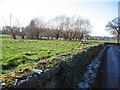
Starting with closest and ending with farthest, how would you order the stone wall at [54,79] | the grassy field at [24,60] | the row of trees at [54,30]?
the stone wall at [54,79] < the grassy field at [24,60] < the row of trees at [54,30]

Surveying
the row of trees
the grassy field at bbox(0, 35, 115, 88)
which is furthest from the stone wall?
the row of trees

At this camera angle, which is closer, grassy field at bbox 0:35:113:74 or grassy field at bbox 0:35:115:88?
grassy field at bbox 0:35:115:88

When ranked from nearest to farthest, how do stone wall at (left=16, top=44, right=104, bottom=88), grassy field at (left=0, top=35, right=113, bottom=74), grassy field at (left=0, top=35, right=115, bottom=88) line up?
stone wall at (left=16, top=44, right=104, bottom=88), grassy field at (left=0, top=35, right=115, bottom=88), grassy field at (left=0, top=35, right=113, bottom=74)

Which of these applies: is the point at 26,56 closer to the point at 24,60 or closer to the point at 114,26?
the point at 24,60

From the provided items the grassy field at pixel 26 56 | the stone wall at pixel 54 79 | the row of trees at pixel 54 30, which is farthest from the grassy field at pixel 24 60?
the row of trees at pixel 54 30

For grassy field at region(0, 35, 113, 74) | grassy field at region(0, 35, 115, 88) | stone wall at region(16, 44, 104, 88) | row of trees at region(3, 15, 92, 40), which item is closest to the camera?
stone wall at region(16, 44, 104, 88)

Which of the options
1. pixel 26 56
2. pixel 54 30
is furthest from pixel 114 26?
pixel 26 56

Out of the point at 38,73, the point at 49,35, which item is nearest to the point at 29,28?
the point at 49,35

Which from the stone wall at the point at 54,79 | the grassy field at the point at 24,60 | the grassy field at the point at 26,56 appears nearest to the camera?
the stone wall at the point at 54,79

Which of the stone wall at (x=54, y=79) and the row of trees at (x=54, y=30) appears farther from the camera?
the row of trees at (x=54, y=30)

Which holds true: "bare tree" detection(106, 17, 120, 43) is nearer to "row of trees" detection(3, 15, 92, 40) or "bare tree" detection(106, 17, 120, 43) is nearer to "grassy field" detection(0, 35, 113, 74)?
"row of trees" detection(3, 15, 92, 40)

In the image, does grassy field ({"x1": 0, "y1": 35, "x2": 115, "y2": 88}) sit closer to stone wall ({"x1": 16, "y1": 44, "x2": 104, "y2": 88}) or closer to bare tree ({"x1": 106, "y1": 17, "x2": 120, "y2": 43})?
stone wall ({"x1": 16, "y1": 44, "x2": 104, "y2": 88})

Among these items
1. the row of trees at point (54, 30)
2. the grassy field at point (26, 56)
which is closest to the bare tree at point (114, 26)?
the row of trees at point (54, 30)

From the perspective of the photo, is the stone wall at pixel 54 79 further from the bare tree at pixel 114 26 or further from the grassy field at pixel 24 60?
the bare tree at pixel 114 26
